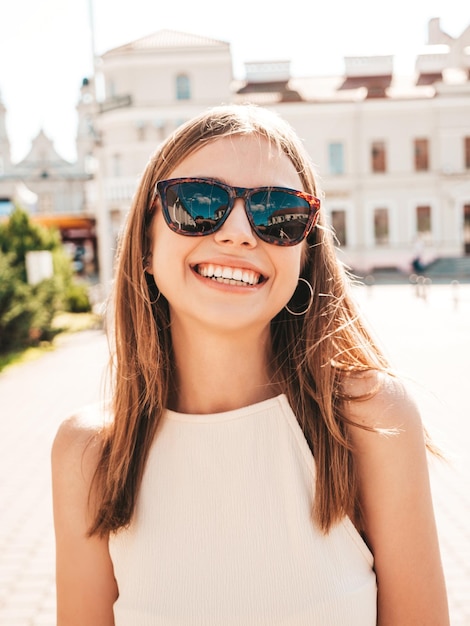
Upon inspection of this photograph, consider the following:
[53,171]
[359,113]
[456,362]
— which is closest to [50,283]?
[456,362]

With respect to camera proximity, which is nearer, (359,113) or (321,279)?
(321,279)

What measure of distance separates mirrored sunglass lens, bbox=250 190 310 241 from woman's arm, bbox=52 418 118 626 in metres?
0.77

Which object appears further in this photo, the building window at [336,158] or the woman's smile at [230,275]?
the building window at [336,158]

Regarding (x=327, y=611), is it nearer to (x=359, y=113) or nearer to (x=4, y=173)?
(x=359, y=113)

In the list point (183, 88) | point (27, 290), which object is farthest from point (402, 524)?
point (183, 88)

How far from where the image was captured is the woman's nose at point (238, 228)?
1.65 m

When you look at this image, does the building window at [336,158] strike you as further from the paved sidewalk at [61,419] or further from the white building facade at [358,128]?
the paved sidewalk at [61,419]

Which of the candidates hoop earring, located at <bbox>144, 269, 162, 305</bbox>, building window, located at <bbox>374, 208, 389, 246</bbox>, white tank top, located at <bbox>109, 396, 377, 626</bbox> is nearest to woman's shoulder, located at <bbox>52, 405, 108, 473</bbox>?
white tank top, located at <bbox>109, 396, 377, 626</bbox>

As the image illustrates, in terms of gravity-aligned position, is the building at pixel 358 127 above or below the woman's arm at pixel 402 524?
above

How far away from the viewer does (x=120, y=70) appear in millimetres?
34844

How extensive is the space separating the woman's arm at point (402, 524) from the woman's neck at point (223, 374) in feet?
1.21

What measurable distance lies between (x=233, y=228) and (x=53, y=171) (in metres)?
51.9

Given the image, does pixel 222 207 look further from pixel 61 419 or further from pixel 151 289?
pixel 61 419

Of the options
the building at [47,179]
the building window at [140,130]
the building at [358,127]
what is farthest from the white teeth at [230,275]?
the building at [47,179]
